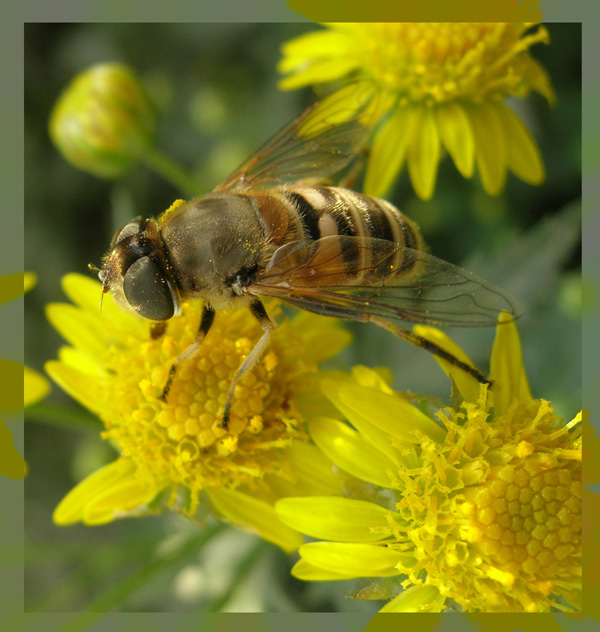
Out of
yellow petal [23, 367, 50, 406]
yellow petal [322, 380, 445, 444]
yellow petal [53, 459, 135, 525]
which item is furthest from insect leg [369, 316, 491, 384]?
yellow petal [23, 367, 50, 406]

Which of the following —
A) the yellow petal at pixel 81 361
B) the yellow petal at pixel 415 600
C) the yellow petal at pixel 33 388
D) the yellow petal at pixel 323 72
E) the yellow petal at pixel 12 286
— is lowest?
→ the yellow petal at pixel 415 600

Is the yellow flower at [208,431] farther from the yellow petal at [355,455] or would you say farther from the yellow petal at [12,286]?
the yellow petal at [12,286]

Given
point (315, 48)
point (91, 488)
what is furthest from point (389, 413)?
point (315, 48)

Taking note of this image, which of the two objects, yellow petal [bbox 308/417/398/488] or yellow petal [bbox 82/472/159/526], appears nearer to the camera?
yellow petal [bbox 308/417/398/488]

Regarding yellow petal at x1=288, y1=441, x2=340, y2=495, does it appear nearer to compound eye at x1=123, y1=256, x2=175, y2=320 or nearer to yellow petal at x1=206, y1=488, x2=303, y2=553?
yellow petal at x1=206, y1=488, x2=303, y2=553

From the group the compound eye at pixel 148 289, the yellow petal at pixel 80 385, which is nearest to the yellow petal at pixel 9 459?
the yellow petal at pixel 80 385

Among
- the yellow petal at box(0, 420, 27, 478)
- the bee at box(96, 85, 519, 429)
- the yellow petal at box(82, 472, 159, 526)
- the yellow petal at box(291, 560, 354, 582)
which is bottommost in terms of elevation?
the yellow petal at box(291, 560, 354, 582)

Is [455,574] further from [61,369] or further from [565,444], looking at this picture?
[61,369]
